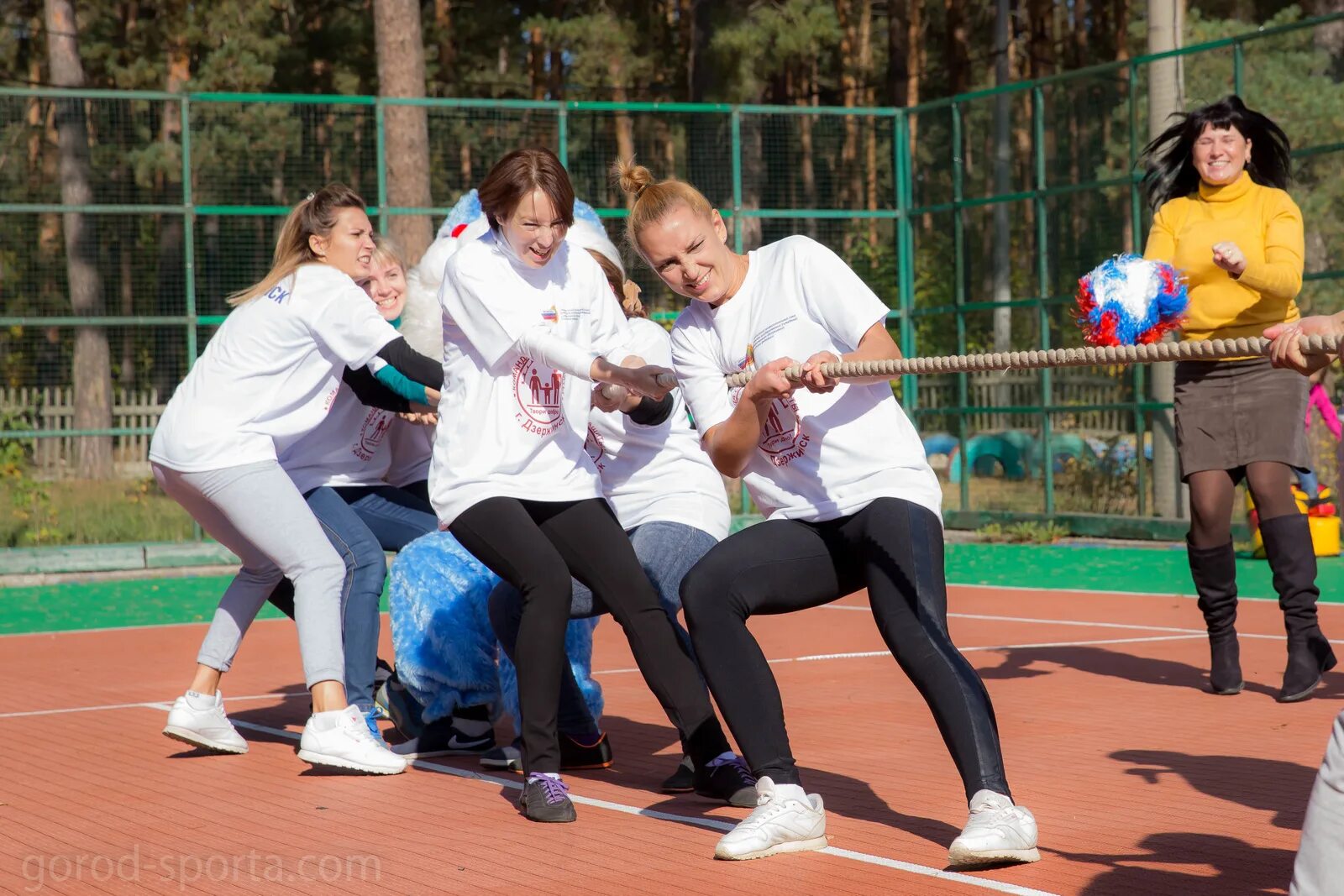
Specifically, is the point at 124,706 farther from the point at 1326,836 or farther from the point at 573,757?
the point at 1326,836

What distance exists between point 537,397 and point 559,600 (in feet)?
2.02

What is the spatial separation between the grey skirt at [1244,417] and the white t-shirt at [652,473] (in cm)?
210

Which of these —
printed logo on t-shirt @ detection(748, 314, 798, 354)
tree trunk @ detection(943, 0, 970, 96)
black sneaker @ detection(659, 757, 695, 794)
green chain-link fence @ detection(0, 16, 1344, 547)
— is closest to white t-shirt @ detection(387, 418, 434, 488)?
black sneaker @ detection(659, 757, 695, 794)

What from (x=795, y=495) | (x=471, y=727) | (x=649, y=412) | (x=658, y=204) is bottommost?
(x=471, y=727)

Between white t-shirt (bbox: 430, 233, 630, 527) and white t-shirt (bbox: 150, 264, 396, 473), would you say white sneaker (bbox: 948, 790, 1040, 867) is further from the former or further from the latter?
white t-shirt (bbox: 150, 264, 396, 473)

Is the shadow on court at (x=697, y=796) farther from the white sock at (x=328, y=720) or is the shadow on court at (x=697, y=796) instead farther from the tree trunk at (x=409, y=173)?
the tree trunk at (x=409, y=173)

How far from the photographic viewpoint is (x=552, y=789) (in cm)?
527

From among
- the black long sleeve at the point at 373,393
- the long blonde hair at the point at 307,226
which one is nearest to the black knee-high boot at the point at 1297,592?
the black long sleeve at the point at 373,393

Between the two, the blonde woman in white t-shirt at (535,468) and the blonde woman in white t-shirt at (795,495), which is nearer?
the blonde woman in white t-shirt at (795,495)

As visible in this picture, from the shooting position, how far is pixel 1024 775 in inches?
224

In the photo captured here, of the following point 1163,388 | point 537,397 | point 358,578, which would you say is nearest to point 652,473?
point 537,397

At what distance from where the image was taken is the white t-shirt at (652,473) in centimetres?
607

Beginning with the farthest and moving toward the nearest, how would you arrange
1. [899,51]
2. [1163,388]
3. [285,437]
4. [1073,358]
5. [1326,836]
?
[899,51] < [1163,388] < [285,437] < [1073,358] < [1326,836]

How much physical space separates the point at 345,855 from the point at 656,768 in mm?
1489
